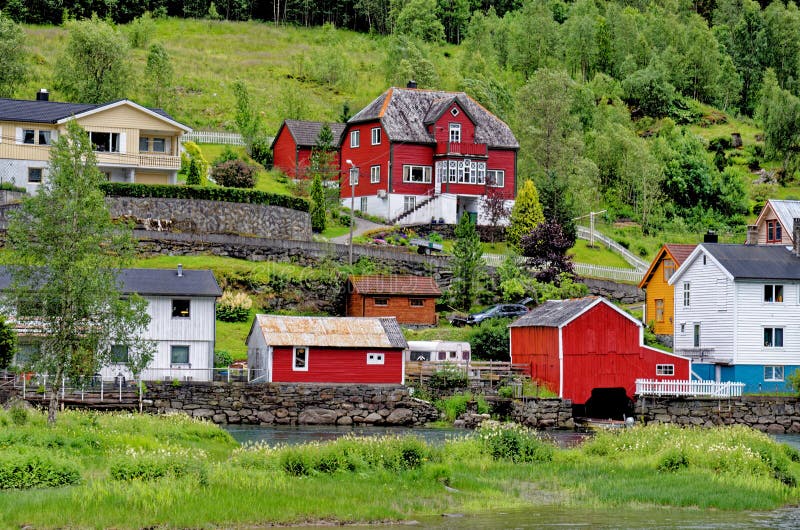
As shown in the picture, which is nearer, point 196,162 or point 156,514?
point 156,514

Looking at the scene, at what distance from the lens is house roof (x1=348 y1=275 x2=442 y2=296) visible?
6700 cm

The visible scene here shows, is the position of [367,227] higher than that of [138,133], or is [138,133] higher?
[138,133]

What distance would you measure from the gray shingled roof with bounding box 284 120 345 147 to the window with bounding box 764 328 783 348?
43959 millimetres

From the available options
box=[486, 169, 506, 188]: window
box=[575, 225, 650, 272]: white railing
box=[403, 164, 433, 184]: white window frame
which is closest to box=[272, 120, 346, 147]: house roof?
box=[403, 164, 433, 184]: white window frame

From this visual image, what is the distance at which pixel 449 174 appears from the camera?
8819 centimetres

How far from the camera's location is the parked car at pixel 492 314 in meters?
66.8

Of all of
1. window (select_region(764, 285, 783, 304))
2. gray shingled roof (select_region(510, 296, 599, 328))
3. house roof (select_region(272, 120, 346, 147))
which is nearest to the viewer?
gray shingled roof (select_region(510, 296, 599, 328))

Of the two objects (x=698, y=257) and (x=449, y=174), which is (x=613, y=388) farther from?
(x=449, y=174)

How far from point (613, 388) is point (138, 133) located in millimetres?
37534

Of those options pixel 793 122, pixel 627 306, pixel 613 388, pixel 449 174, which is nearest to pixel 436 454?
pixel 613 388

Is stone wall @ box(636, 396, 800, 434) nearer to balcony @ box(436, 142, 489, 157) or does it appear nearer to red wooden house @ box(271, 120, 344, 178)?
balcony @ box(436, 142, 489, 157)

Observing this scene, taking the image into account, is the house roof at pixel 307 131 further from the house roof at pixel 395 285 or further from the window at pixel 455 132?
the house roof at pixel 395 285

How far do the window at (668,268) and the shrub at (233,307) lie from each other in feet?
77.2

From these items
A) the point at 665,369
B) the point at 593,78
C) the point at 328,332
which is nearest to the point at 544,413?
the point at 665,369
